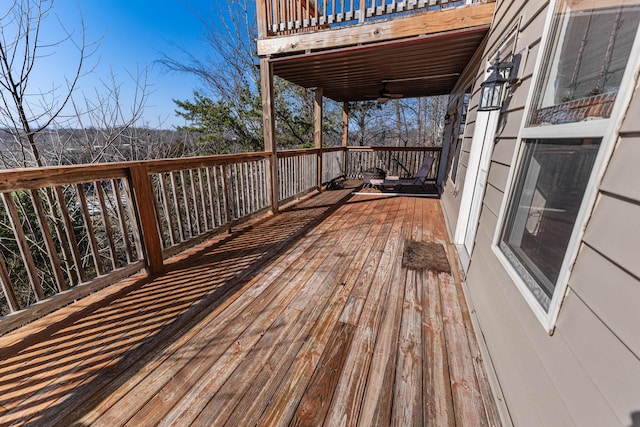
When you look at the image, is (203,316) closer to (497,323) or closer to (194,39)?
(497,323)

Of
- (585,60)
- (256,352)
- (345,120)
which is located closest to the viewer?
(585,60)

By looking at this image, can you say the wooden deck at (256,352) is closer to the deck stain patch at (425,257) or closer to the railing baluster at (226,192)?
the deck stain patch at (425,257)

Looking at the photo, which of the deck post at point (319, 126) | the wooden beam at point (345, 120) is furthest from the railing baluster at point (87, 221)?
the wooden beam at point (345, 120)

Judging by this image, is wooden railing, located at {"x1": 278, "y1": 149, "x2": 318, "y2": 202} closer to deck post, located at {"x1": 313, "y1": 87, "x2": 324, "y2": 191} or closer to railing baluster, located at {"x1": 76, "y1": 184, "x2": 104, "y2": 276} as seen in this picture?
deck post, located at {"x1": 313, "y1": 87, "x2": 324, "y2": 191}

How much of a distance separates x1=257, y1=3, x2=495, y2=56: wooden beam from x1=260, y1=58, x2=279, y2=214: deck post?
24cm

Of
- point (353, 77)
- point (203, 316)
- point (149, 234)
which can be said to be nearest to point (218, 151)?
point (353, 77)

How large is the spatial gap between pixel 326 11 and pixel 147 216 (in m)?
3.49

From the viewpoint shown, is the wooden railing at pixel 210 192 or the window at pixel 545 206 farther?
the wooden railing at pixel 210 192

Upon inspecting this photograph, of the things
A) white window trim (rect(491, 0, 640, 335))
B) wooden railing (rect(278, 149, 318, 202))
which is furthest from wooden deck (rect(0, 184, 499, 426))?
wooden railing (rect(278, 149, 318, 202))

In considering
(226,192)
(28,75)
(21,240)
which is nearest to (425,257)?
(226,192)

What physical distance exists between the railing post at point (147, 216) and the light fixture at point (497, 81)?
2948 millimetres

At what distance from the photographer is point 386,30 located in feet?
10.4

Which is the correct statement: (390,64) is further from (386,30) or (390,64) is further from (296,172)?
(296,172)

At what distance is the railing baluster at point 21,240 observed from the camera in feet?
5.07
